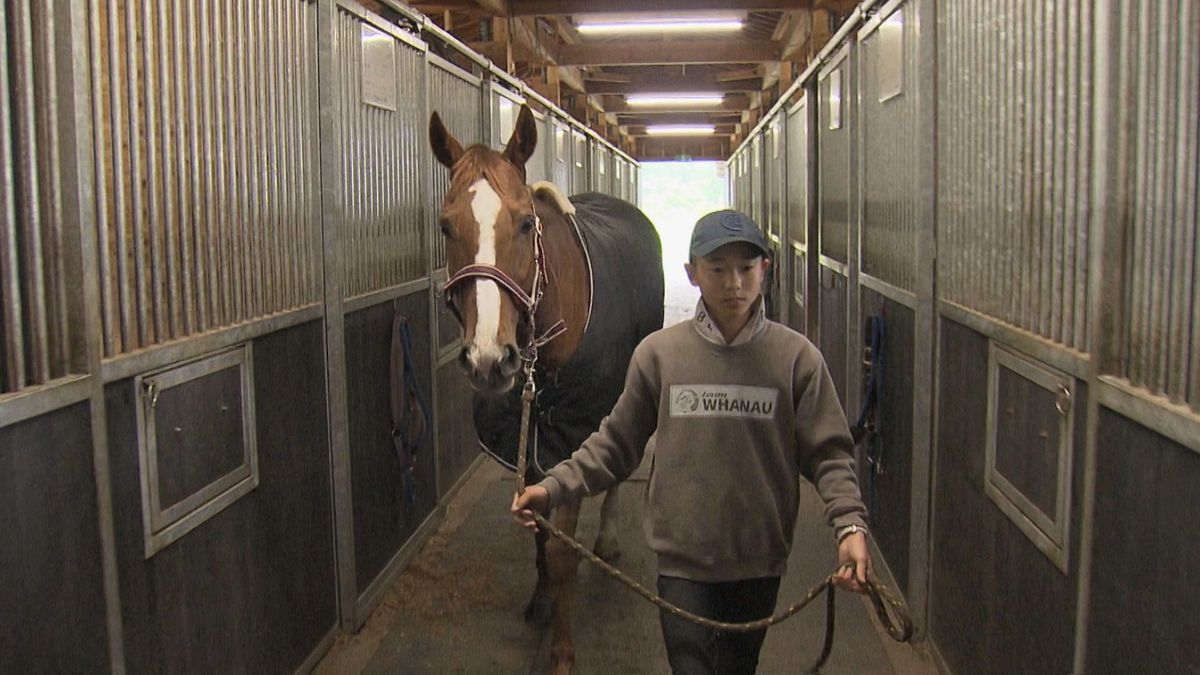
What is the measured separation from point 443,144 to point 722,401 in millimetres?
1534

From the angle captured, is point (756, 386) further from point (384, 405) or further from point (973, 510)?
point (384, 405)

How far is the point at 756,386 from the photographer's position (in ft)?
6.50

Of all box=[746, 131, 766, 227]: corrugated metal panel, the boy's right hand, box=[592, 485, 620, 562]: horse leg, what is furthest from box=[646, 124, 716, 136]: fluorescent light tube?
the boy's right hand

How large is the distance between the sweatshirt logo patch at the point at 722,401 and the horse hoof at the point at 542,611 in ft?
5.48

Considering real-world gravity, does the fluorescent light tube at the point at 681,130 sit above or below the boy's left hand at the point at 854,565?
above

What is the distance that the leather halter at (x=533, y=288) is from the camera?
2727mm

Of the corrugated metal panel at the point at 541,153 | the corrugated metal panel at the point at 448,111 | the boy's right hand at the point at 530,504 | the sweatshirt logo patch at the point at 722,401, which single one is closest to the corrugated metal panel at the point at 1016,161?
the sweatshirt logo patch at the point at 722,401

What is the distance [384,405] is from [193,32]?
1728 mm

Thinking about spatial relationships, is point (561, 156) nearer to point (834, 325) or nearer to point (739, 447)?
point (834, 325)

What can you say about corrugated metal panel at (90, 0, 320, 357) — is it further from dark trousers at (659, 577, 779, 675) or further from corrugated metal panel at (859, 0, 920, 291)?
corrugated metal panel at (859, 0, 920, 291)

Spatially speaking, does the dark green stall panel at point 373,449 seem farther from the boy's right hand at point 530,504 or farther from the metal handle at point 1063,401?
the metal handle at point 1063,401

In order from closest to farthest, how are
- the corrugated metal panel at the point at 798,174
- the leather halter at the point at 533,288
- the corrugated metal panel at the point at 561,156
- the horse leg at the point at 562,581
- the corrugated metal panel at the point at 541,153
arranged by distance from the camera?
the leather halter at the point at 533,288
the horse leg at the point at 562,581
the corrugated metal panel at the point at 798,174
the corrugated metal panel at the point at 541,153
the corrugated metal panel at the point at 561,156

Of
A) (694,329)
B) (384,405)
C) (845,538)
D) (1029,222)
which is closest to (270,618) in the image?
(384,405)

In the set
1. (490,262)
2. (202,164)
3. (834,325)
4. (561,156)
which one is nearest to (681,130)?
(561,156)
